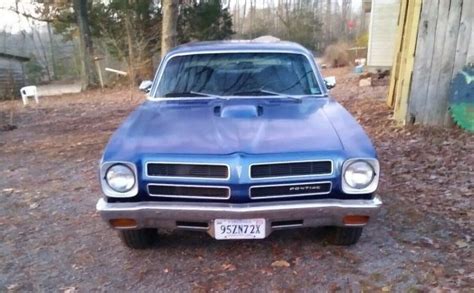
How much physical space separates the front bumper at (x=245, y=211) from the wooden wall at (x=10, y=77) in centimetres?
1729

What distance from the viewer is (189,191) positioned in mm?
2891

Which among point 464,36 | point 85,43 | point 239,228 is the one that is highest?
point 464,36

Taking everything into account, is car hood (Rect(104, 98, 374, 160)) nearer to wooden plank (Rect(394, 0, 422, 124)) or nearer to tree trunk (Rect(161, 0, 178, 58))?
wooden plank (Rect(394, 0, 422, 124))

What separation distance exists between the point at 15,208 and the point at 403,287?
4014 millimetres

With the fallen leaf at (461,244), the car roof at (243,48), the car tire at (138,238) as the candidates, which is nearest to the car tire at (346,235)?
the fallen leaf at (461,244)

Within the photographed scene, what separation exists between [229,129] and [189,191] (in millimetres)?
584

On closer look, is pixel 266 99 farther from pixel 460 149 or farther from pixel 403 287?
pixel 460 149

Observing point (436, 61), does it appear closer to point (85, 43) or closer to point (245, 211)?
point (245, 211)

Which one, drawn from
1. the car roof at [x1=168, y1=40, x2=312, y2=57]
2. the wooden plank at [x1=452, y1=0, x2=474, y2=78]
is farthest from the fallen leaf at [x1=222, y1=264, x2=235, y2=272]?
the wooden plank at [x1=452, y1=0, x2=474, y2=78]

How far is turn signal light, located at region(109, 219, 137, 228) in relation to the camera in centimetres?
297

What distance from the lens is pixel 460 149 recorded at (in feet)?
18.7

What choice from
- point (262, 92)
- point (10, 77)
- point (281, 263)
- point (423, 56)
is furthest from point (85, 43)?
point (281, 263)

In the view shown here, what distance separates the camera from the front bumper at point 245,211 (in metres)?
2.84

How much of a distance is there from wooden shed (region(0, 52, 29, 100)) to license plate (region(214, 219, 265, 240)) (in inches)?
726
